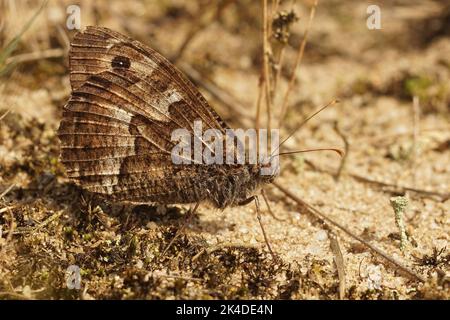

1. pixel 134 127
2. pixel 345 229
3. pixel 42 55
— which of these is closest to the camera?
pixel 134 127

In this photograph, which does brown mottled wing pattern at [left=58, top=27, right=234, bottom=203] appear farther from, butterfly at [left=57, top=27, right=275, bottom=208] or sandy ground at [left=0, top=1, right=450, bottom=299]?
sandy ground at [left=0, top=1, right=450, bottom=299]

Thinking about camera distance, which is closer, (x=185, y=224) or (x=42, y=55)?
(x=185, y=224)

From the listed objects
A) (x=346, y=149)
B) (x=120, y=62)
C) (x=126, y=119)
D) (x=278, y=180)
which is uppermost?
(x=120, y=62)

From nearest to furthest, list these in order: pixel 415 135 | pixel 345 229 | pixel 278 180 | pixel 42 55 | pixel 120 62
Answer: pixel 120 62 < pixel 345 229 < pixel 278 180 < pixel 415 135 < pixel 42 55

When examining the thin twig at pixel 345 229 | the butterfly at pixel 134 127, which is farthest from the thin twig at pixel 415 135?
the butterfly at pixel 134 127

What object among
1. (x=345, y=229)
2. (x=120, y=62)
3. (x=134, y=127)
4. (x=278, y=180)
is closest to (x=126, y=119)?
(x=134, y=127)

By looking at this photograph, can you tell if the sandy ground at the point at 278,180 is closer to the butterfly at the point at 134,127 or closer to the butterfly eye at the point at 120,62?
the butterfly at the point at 134,127

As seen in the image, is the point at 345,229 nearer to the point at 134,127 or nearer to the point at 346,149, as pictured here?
the point at 346,149
